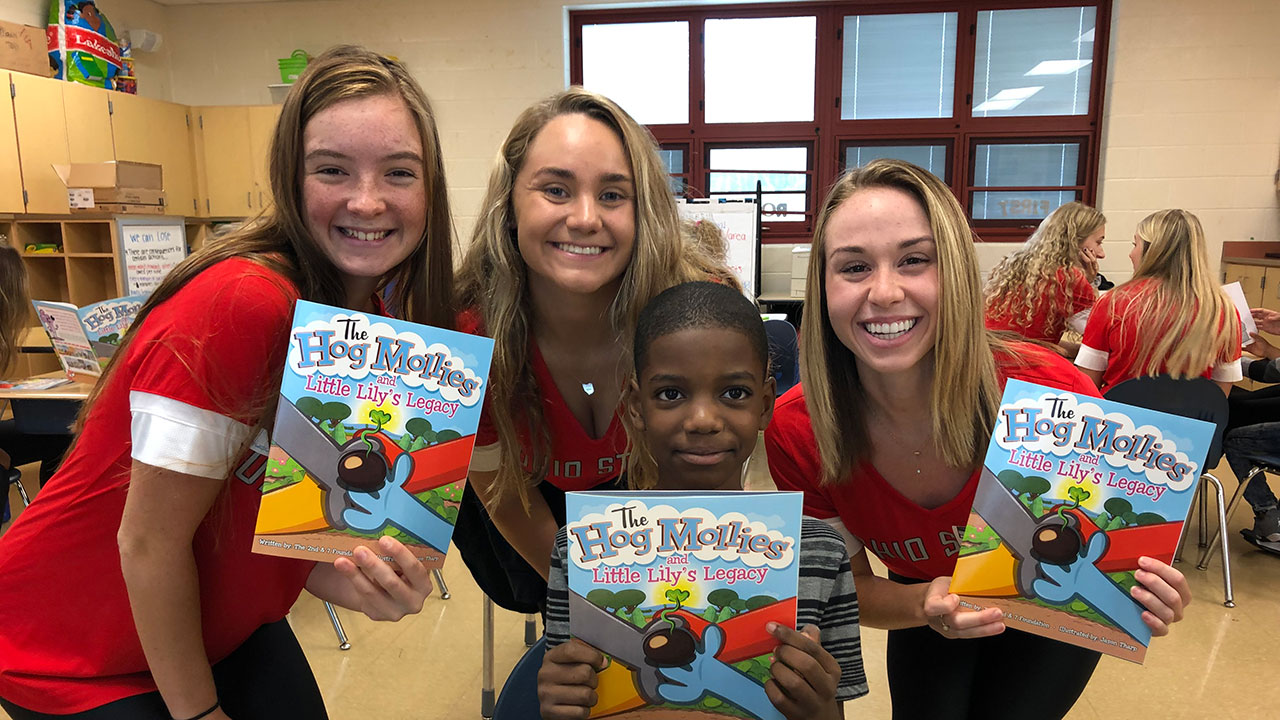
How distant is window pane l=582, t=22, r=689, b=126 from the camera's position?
6.28m

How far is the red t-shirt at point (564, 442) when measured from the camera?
1496mm

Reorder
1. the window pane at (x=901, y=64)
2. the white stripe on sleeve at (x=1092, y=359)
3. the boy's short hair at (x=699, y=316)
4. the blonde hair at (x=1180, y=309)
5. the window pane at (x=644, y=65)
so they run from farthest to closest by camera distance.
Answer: the window pane at (x=644, y=65)
the window pane at (x=901, y=64)
the white stripe on sleeve at (x=1092, y=359)
the blonde hair at (x=1180, y=309)
the boy's short hair at (x=699, y=316)

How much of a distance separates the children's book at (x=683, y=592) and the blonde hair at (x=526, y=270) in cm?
55

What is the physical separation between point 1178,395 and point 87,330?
4.12 meters

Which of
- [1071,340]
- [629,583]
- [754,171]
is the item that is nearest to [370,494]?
[629,583]

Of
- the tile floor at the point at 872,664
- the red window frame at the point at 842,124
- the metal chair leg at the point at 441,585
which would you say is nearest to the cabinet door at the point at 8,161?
the red window frame at the point at 842,124

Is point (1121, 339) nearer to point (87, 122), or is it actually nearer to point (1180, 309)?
point (1180, 309)

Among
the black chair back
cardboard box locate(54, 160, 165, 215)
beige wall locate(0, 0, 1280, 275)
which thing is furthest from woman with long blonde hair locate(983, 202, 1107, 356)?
cardboard box locate(54, 160, 165, 215)

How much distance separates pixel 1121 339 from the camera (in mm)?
2982

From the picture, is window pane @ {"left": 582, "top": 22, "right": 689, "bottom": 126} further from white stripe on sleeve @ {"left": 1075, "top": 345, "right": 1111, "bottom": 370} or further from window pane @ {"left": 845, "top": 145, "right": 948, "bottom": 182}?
white stripe on sleeve @ {"left": 1075, "top": 345, "right": 1111, "bottom": 370}

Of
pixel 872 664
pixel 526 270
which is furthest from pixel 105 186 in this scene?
pixel 872 664

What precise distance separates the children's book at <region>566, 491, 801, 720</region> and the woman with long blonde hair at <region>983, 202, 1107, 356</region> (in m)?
3.48

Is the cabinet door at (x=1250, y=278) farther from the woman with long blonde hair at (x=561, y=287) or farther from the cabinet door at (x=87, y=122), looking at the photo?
the cabinet door at (x=87, y=122)

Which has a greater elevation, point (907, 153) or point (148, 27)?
point (148, 27)
